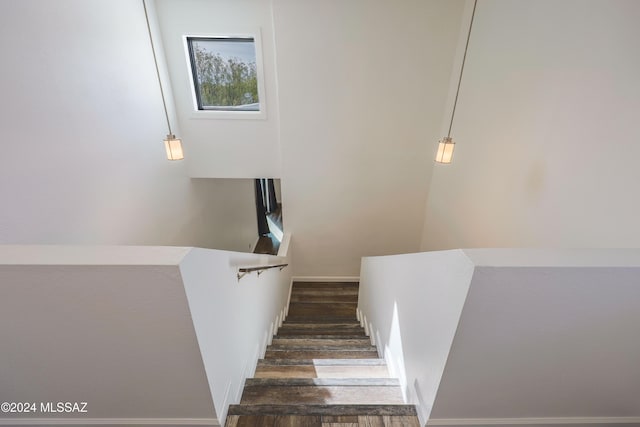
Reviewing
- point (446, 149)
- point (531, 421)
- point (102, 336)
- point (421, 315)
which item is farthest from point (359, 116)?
point (102, 336)

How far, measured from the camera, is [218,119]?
3662 millimetres

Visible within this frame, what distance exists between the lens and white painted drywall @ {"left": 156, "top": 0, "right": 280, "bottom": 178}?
3092 millimetres

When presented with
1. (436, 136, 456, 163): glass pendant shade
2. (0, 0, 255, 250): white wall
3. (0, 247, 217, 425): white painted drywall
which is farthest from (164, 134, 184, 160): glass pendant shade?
(436, 136, 456, 163): glass pendant shade

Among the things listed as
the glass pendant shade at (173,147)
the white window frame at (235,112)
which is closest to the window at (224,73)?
the white window frame at (235,112)

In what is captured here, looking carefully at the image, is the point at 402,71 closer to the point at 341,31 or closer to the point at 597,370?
the point at 341,31

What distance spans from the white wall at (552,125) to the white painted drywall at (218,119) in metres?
2.33

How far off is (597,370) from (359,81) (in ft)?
10.7

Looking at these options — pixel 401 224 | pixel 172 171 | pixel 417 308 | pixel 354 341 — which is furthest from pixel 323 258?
pixel 417 308

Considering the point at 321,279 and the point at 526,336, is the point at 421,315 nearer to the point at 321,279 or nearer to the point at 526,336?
the point at 526,336

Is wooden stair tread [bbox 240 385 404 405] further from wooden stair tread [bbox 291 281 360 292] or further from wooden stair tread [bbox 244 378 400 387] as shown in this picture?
wooden stair tread [bbox 291 281 360 292]

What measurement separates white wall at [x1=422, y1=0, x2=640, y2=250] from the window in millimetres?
2534

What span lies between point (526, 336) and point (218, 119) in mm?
3795

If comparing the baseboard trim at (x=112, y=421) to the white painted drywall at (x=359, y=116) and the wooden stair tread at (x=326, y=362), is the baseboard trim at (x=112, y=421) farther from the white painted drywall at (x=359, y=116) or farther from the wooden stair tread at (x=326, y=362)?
the white painted drywall at (x=359, y=116)

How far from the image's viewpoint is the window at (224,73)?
10.8 feet
